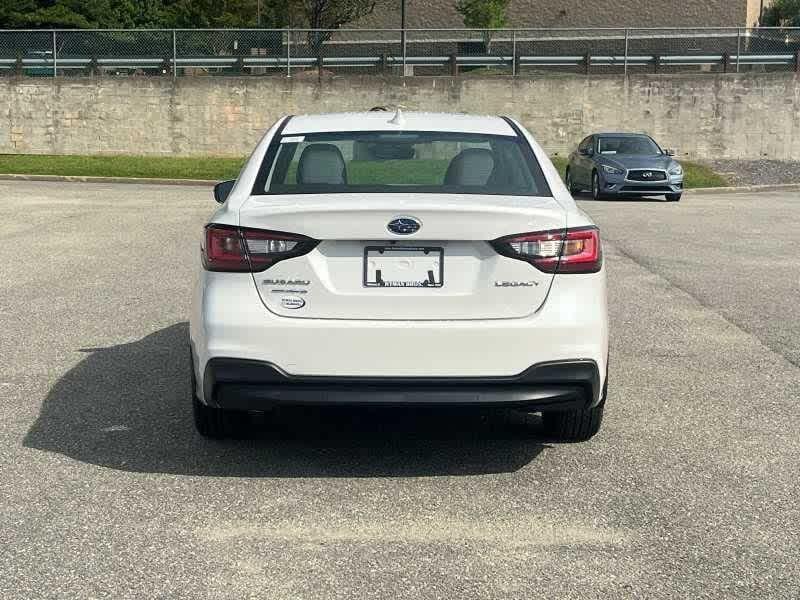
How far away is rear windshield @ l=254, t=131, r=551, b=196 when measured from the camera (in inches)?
235

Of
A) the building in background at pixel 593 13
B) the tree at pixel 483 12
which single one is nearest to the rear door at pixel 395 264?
the tree at pixel 483 12

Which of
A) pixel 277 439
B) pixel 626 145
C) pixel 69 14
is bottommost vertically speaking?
pixel 626 145

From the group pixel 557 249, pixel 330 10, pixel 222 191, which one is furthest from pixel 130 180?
pixel 330 10

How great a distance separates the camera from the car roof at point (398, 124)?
664 centimetres

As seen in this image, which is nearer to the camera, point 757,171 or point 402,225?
point 402,225

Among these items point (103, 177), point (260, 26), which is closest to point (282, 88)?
point (103, 177)

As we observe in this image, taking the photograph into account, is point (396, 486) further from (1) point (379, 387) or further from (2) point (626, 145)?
(2) point (626, 145)

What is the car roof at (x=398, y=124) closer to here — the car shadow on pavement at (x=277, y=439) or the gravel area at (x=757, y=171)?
the car shadow on pavement at (x=277, y=439)

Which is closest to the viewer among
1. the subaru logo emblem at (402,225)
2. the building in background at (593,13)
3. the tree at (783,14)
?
the subaru logo emblem at (402,225)

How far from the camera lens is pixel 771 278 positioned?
43.2 ft

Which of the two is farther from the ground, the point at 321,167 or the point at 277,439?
the point at 321,167

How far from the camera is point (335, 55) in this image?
42.2 m

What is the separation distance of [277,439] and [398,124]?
1.69m

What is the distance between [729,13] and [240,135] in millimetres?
33478
